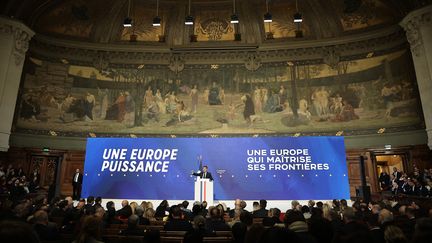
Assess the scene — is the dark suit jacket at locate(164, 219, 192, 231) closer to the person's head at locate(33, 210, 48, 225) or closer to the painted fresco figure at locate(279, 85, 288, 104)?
the person's head at locate(33, 210, 48, 225)

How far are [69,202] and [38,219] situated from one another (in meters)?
4.40

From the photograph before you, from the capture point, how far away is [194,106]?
19.6 meters

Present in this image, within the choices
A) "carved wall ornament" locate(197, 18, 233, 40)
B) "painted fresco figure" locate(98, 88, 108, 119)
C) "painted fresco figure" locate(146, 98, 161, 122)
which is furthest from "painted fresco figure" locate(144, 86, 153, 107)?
"carved wall ornament" locate(197, 18, 233, 40)

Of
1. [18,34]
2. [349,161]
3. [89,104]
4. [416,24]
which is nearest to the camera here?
[416,24]

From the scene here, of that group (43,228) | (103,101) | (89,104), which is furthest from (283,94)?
(43,228)

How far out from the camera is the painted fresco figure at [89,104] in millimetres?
19031

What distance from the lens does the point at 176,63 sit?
66.7 ft

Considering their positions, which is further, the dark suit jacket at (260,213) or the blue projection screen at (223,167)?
the blue projection screen at (223,167)

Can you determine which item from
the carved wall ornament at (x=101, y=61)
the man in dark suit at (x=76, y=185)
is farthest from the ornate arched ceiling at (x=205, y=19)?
the man in dark suit at (x=76, y=185)

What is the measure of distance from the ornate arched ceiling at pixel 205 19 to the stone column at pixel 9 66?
1389mm

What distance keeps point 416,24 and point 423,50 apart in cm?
141

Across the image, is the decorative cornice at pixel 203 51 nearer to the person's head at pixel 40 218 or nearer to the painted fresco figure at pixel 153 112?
the painted fresco figure at pixel 153 112

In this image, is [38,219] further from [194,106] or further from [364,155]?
[364,155]

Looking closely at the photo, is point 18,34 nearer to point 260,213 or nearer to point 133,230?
point 133,230
